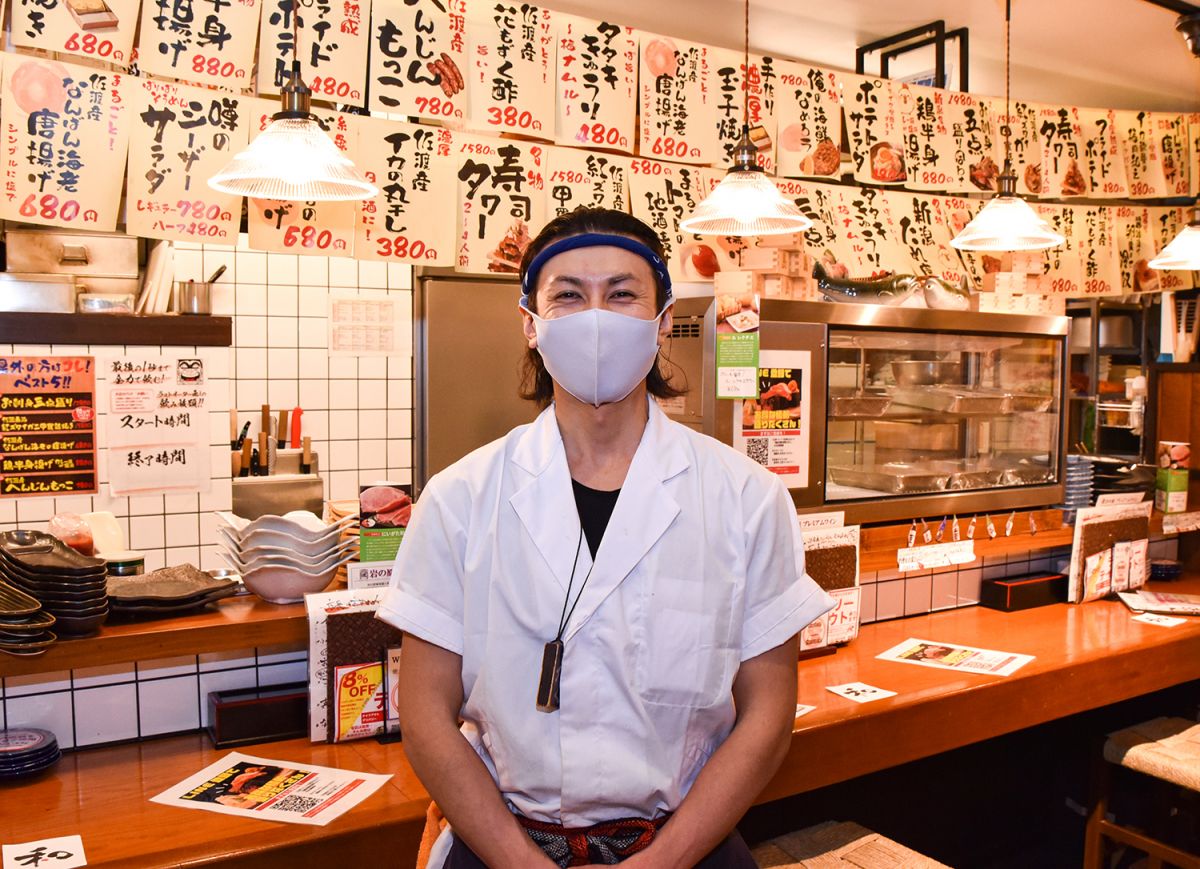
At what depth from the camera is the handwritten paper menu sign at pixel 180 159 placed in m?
3.16

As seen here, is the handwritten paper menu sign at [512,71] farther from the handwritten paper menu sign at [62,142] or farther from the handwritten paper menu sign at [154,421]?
the handwritten paper menu sign at [154,421]

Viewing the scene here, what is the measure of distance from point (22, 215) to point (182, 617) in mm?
1454

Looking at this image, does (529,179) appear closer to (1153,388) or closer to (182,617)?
(182,617)

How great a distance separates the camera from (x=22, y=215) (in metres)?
3.00

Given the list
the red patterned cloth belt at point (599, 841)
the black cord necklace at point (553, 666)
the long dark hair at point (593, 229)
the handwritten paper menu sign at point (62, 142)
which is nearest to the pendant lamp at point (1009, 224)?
the long dark hair at point (593, 229)

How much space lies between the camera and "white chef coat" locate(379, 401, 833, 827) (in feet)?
5.58

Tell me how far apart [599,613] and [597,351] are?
0.46m

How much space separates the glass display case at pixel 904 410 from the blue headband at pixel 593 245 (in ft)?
4.79

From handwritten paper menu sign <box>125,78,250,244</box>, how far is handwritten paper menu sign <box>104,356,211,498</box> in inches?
36.8

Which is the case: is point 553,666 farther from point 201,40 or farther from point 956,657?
point 201,40

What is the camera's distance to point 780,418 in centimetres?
337

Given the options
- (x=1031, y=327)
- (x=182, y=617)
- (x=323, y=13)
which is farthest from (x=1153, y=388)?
(x=182, y=617)

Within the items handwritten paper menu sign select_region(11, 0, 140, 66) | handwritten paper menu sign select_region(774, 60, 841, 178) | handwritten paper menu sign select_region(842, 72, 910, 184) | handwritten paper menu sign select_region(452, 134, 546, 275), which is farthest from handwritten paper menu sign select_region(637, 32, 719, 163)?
handwritten paper menu sign select_region(11, 0, 140, 66)

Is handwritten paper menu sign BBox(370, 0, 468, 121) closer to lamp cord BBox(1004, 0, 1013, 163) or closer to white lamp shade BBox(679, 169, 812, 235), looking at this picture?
white lamp shade BBox(679, 169, 812, 235)
